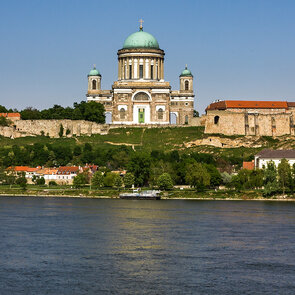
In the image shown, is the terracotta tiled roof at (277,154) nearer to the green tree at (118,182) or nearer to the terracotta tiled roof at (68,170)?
the green tree at (118,182)

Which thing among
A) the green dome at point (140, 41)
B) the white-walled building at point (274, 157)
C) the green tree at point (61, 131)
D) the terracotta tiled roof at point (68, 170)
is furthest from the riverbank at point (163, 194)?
the green dome at point (140, 41)

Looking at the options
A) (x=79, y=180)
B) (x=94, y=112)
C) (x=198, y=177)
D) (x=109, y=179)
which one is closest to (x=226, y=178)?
(x=198, y=177)

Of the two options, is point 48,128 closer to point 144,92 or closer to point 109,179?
point 144,92

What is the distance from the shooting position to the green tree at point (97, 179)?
279 feet

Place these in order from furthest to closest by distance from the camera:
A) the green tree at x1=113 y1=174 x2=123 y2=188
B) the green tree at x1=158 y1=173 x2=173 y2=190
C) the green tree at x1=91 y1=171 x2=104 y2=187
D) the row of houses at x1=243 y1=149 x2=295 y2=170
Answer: the row of houses at x1=243 y1=149 x2=295 y2=170 → the green tree at x1=91 y1=171 x2=104 y2=187 → the green tree at x1=113 y1=174 x2=123 y2=188 → the green tree at x1=158 y1=173 x2=173 y2=190

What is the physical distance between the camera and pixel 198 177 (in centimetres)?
8138

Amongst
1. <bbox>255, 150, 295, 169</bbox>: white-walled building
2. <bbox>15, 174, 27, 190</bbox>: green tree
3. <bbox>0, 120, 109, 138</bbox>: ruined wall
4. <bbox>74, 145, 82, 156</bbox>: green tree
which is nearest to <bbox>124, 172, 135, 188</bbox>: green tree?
<bbox>15, 174, 27, 190</bbox>: green tree

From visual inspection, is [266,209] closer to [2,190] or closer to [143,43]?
[2,190]

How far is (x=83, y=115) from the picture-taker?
11338 centimetres

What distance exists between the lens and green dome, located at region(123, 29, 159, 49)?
4683 inches

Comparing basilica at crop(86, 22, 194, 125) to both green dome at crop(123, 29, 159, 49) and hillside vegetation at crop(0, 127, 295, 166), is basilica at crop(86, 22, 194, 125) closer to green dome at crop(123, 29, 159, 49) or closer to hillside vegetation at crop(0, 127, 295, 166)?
green dome at crop(123, 29, 159, 49)

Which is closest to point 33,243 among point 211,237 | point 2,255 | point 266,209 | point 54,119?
point 2,255

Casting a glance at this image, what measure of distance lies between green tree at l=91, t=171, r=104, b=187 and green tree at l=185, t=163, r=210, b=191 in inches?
391

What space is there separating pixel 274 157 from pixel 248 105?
25334 millimetres
